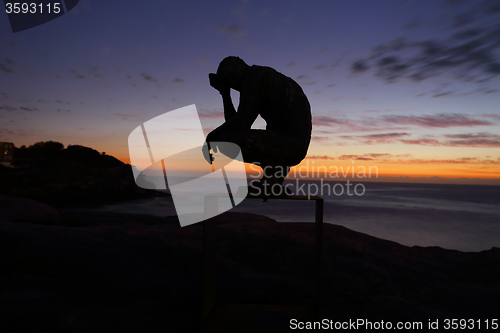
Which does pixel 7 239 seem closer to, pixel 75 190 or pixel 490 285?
pixel 490 285

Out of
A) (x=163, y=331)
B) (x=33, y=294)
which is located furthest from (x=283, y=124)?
(x=33, y=294)

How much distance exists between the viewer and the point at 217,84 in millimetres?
3445

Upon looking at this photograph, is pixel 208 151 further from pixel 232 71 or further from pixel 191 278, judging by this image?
pixel 191 278

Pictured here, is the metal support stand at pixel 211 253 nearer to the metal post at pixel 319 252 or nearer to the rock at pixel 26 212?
the metal post at pixel 319 252

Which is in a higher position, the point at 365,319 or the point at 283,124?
the point at 283,124

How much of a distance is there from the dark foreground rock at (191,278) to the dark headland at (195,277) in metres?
0.01

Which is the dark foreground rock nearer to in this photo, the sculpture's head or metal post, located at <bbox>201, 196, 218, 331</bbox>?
metal post, located at <bbox>201, 196, 218, 331</bbox>

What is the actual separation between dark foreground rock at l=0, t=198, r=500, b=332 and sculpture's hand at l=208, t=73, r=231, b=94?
8.43 ft

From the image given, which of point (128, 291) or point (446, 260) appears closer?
point (128, 291)

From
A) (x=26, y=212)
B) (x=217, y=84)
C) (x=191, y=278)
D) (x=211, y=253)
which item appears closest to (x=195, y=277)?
(x=191, y=278)

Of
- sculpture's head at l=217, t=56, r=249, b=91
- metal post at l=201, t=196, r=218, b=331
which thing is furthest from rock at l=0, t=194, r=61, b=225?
sculpture's head at l=217, t=56, r=249, b=91

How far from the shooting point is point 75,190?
13.5 meters

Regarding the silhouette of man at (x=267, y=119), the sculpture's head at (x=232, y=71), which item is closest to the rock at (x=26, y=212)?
the silhouette of man at (x=267, y=119)

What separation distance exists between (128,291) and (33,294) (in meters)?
1.01
